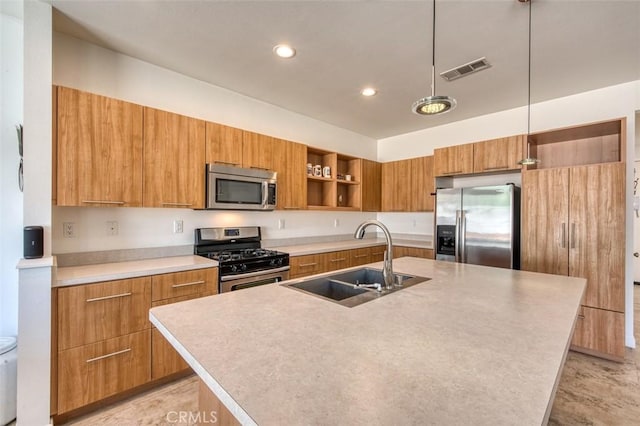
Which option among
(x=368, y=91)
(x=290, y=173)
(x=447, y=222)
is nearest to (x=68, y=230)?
(x=290, y=173)

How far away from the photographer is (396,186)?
451 cm

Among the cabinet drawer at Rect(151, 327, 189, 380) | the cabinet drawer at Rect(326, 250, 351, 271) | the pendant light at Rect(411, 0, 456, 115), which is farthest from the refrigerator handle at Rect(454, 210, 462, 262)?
the cabinet drawer at Rect(151, 327, 189, 380)

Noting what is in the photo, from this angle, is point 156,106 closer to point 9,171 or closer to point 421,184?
point 9,171

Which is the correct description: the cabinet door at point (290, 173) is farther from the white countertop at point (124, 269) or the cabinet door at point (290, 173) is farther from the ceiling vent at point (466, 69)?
the ceiling vent at point (466, 69)

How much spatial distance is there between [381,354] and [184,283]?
6.11 ft

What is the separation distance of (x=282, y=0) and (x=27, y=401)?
2.83m

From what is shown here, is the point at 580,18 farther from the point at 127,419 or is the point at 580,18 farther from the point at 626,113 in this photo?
the point at 127,419

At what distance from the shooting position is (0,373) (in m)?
1.76

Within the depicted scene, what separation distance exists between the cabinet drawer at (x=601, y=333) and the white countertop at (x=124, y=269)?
3451mm

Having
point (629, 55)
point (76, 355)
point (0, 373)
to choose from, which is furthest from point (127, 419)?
point (629, 55)

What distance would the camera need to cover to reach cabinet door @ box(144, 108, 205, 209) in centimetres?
233

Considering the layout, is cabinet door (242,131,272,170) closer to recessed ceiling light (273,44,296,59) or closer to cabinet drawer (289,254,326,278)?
recessed ceiling light (273,44,296,59)

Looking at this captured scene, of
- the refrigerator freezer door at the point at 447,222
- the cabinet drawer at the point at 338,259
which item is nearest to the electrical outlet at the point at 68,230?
the cabinet drawer at the point at 338,259

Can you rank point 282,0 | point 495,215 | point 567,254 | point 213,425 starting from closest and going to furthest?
point 213,425
point 282,0
point 567,254
point 495,215
